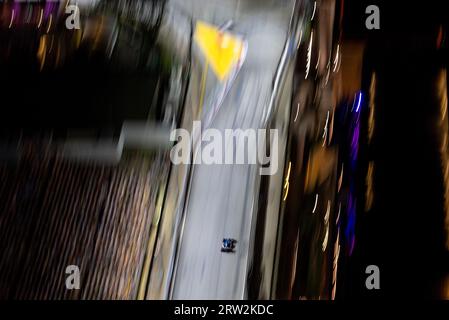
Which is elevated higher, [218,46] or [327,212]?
[218,46]

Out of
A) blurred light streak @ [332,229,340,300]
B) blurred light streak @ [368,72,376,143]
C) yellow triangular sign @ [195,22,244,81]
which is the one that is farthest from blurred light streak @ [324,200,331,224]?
yellow triangular sign @ [195,22,244,81]

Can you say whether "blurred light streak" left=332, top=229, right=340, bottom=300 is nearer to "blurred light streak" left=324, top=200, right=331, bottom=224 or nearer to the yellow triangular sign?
"blurred light streak" left=324, top=200, right=331, bottom=224

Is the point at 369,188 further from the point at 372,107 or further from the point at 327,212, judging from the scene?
the point at 372,107

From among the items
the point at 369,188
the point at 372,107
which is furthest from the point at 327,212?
the point at 372,107

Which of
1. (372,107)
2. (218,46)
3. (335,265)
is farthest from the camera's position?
(218,46)

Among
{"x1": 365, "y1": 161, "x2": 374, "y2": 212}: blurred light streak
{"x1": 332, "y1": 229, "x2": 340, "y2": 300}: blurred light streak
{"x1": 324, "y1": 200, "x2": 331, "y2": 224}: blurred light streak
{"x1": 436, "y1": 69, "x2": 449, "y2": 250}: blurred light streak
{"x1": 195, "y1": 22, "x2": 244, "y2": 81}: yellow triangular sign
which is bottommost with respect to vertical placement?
{"x1": 332, "y1": 229, "x2": 340, "y2": 300}: blurred light streak

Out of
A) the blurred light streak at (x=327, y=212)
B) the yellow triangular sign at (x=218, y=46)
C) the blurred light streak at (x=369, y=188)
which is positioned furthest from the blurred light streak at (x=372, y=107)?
the yellow triangular sign at (x=218, y=46)

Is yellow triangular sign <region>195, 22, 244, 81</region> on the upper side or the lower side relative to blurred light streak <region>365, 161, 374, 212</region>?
upper

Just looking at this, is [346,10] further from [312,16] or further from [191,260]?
[191,260]
